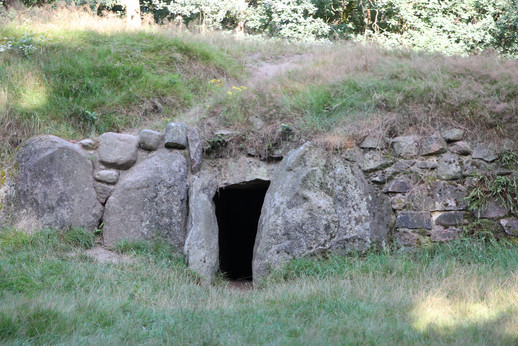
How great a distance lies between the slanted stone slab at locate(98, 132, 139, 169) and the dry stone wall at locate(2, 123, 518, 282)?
0.02 metres

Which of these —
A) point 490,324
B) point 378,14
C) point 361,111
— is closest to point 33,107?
point 361,111

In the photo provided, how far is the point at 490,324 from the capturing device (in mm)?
3979

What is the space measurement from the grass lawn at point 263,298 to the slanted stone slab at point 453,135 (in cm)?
155

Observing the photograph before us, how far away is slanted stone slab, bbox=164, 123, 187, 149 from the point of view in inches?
279

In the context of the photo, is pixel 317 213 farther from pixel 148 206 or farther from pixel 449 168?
pixel 148 206

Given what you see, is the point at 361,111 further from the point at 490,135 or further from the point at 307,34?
the point at 307,34

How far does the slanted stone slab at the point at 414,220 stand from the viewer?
6.36m

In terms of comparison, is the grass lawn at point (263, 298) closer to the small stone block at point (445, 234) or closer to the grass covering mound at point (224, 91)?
the small stone block at point (445, 234)

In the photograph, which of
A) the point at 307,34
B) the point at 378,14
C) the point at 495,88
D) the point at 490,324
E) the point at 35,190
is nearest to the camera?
the point at 490,324

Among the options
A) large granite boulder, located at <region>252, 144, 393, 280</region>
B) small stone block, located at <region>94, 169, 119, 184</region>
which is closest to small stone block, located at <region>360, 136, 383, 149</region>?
large granite boulder, located at <region>252, 144, 393, 280</region>

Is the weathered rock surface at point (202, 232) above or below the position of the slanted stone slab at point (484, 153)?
below

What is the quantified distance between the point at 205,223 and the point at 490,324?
12.7ft

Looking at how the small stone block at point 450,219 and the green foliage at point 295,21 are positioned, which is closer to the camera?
the small stone block at point 450,219

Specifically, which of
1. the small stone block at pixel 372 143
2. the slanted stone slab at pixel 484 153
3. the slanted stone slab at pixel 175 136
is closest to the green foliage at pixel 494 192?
the slanted stone slab at pixel 484 153
